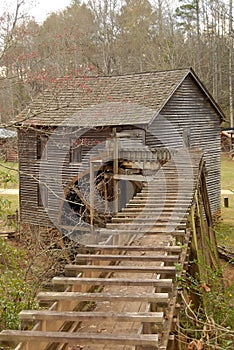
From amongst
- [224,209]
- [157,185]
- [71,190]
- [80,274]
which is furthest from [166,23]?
[80,274]

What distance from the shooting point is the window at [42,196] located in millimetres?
21938

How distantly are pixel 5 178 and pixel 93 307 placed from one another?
4892 mm

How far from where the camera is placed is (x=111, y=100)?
20.8 metres

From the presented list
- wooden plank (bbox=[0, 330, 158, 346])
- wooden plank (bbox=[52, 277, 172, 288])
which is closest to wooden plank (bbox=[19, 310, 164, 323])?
wooden plank (bbox=[0, 330, 158, 346])

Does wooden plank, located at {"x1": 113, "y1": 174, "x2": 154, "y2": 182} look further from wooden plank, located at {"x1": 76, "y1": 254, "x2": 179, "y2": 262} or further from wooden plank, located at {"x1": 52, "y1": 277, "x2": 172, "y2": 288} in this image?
wooden plank, located at {"x1": 52, "y1": 277, "x2": 172, "y2": 288}

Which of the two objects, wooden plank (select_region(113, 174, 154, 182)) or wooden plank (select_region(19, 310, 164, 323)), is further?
wooden plank (select_region(113, 174, 154, 182))

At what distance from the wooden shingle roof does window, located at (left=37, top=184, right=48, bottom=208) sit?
11.0 ft

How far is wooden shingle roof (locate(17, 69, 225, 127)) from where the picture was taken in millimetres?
19031

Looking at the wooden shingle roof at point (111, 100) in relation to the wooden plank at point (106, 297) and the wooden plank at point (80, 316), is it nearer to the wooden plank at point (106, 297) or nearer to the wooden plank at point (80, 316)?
the wooden plank at point (106, 297)

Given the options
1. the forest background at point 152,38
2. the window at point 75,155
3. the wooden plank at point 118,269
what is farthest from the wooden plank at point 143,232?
the forest background at point 152,38

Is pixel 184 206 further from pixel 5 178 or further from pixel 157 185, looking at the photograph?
pixel 5 178

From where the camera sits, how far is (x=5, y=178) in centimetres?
920

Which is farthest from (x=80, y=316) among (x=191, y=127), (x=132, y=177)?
(x=191, y=127)

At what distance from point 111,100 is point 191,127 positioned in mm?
4019
